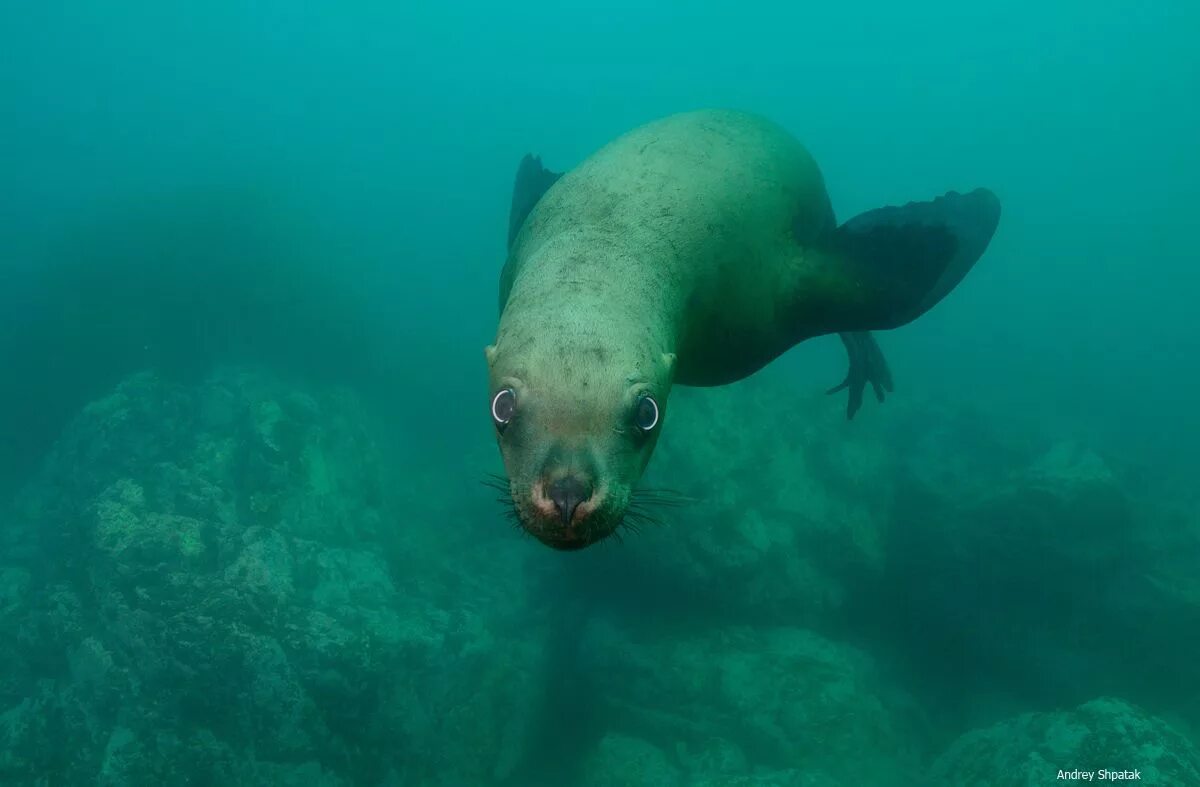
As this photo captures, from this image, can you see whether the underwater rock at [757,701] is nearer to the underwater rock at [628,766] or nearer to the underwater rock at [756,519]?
the underwater rock at [628,766]

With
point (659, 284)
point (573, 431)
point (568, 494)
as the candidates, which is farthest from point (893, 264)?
point (568, 494)

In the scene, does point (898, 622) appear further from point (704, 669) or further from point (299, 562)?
point (299, 562)

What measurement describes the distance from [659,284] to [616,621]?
672 cm

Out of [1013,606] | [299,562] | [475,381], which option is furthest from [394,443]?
[1013,606]

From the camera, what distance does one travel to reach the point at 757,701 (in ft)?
24.9

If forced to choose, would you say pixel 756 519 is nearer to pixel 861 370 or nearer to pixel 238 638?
pixel 861 370

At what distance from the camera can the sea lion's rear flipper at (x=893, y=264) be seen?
3650 millimetres

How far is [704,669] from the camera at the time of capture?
25.9 feet

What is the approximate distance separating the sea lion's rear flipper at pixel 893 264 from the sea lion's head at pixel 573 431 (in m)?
1.88

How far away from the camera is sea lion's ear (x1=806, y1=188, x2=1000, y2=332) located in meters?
3.65

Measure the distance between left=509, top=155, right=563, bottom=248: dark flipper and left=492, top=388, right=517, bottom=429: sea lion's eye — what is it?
8.13ft

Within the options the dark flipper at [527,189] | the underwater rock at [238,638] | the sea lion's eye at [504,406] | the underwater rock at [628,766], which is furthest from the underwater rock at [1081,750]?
the sea lion's eye at [504,406]

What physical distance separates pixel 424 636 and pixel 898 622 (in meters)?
5.84

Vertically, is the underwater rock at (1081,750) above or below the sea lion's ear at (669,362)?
below
